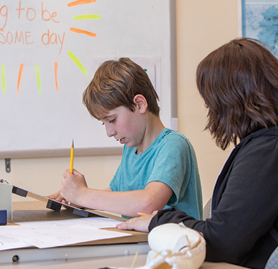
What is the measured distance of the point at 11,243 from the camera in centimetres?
55

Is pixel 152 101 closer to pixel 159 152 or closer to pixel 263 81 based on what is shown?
pixel 159 152

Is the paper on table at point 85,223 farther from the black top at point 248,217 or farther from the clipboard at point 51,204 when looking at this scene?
the black top at point 248,217

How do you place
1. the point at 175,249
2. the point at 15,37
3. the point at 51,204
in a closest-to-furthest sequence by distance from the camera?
1. the point at 175,249
2. the point at 51,204
3. the point at 15,37

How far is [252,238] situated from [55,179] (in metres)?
1.28

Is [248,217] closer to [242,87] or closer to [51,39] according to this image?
[242,87]

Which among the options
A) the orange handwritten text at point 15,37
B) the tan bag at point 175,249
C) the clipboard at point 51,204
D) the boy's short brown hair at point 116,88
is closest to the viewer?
the tan bag at point 175,249

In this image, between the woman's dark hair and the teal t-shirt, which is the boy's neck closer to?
the teal t-shirt

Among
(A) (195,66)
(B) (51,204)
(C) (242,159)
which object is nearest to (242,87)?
(C) (242,159)

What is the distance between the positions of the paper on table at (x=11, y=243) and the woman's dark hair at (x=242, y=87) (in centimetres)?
46

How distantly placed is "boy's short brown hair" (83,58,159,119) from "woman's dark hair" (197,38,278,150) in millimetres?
344

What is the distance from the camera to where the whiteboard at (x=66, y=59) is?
1643mm

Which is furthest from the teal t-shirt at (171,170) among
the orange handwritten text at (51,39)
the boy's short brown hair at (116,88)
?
the orange handwritten text at (51,39)

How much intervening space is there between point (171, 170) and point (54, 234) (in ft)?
1.20

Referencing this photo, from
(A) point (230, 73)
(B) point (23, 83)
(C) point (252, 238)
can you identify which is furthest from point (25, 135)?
(C) point (252, 238)
